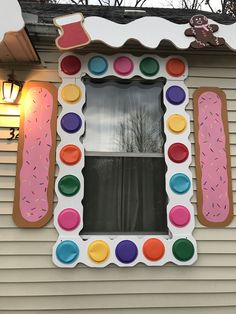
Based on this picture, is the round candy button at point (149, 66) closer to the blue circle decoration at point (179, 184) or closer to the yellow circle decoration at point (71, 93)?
the yellow circle decoration at point (71, 93)

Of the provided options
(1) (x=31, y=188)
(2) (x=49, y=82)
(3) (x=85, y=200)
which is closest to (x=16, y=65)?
(2) (x=49, y=82)

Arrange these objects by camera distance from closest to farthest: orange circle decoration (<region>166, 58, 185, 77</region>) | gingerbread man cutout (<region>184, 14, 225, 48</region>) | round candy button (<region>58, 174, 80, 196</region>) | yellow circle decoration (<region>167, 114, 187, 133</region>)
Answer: round candy button (<region>58, 174, 80, 196</region>)
gingerbread man cutout (<region>184, 14, 225, 48</region>)
yellow circle decoration (<region>167, 114, 187, 133</region>)
orange circle decoration (<region>166, 58, 185, 77</region>)

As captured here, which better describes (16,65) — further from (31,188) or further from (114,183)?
(114,183)

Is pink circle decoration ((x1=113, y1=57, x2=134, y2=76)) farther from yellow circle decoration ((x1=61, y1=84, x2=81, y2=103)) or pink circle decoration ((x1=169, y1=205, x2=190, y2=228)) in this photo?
pink circle decoration ((x1=169, y1=205, x2=190, y2=228))

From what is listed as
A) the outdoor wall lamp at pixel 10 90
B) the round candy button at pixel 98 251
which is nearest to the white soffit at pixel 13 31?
the outdoor wall lamp at pixel 10 90

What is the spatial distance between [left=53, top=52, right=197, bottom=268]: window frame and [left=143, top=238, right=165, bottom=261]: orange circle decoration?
28 mm

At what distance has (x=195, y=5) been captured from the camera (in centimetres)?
1694

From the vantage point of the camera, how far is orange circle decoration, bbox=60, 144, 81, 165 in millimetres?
3604

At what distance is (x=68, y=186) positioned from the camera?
3.55 meters

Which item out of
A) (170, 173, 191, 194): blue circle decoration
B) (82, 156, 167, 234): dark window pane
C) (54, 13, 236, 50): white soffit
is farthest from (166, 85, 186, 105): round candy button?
(170, 173, 191, 194): blue circle decoration

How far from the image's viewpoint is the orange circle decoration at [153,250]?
3496 mm

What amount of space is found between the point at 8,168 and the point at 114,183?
0.99 m

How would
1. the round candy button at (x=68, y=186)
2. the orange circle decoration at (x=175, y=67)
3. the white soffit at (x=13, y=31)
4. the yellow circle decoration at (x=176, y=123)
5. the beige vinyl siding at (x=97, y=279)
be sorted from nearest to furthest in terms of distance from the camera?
the white soffit at (x=13, y=31)
the beige vinyl siding at (x=97, y=279)
the round candy button at (x=68, y=186)
the yellow circle decoration at (x=176, y=123)
the orange circle decoration at (x=175, y=67)

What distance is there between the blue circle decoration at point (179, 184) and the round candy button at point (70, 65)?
1394 millimetres
